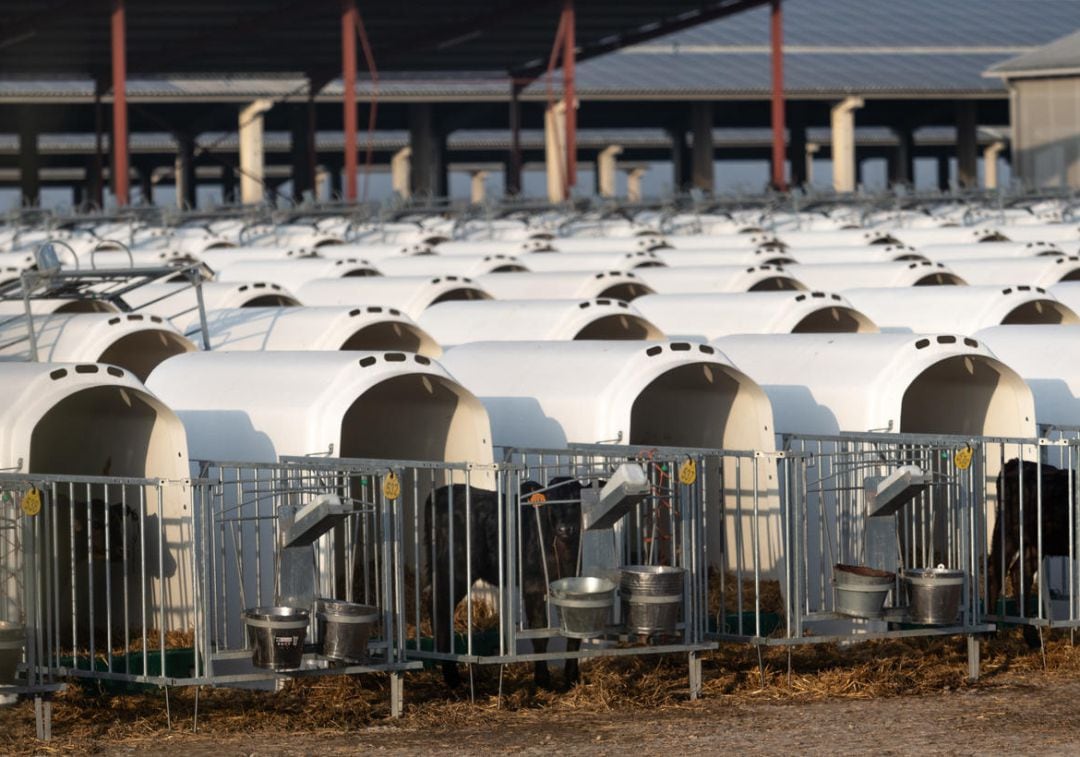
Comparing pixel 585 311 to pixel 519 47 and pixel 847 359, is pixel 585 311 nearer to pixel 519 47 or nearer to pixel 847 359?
pixel 847 359

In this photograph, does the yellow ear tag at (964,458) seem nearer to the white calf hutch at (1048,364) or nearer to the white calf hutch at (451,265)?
the white calf hutch at (1048,364)

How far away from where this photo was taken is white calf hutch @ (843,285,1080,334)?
19.4 meters

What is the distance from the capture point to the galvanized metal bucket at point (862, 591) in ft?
38.4

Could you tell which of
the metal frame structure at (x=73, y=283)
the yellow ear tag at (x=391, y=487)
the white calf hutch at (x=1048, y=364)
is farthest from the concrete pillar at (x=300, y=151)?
the yellow ear tag at (x=391, y=487)

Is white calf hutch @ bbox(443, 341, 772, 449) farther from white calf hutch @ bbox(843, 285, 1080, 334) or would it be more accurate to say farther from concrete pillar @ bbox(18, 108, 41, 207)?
concrete pillar @ bbox(18, 108, 41, 207)

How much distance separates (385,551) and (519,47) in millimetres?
42259

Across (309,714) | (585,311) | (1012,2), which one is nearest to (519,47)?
(1012,2)

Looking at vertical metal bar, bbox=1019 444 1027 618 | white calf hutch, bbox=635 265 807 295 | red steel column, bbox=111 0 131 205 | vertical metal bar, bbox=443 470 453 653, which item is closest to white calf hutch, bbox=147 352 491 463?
vertical metal bar, bbox=443 470 453 653

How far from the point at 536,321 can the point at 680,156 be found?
174 ft

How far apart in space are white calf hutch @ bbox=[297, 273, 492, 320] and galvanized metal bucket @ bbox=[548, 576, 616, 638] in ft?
35.8

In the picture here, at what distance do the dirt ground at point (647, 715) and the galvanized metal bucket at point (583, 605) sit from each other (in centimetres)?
49

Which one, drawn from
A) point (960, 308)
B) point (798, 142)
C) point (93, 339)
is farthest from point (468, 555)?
point (798, 142)

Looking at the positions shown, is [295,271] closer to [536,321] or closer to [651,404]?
[536,321]

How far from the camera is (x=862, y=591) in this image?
11711 mm
